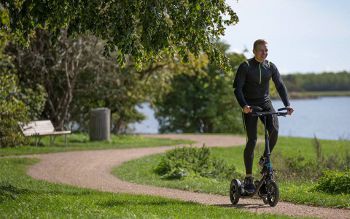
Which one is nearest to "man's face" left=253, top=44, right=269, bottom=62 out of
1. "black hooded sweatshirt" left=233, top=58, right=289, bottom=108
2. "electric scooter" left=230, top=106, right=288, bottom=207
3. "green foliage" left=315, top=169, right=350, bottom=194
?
"black hooded sweatshirt" left=233, top=58, right=289, bottom=108

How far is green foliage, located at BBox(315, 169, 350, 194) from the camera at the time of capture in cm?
1148

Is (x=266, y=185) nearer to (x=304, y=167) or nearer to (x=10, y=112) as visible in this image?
(x=304, y=167)

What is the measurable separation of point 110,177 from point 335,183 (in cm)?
572

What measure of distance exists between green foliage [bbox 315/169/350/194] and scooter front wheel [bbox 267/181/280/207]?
2.01 meters

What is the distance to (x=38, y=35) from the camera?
27312 mm

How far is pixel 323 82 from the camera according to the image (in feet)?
270

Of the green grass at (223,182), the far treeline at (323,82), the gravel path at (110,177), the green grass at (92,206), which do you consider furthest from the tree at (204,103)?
the far treeline at (323,82)

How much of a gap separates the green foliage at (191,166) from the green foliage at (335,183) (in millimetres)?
4207

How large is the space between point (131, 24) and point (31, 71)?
1820 centimetres

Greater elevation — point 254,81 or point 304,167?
point 254,81

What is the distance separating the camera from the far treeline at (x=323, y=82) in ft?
262

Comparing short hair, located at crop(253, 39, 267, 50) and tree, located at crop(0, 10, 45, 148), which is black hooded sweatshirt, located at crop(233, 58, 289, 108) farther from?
tree, located at crop(0, 10, 45, 148)

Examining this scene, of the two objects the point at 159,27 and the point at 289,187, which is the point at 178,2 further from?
the point at 289,187

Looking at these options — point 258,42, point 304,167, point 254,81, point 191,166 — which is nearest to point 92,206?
point 254,81
